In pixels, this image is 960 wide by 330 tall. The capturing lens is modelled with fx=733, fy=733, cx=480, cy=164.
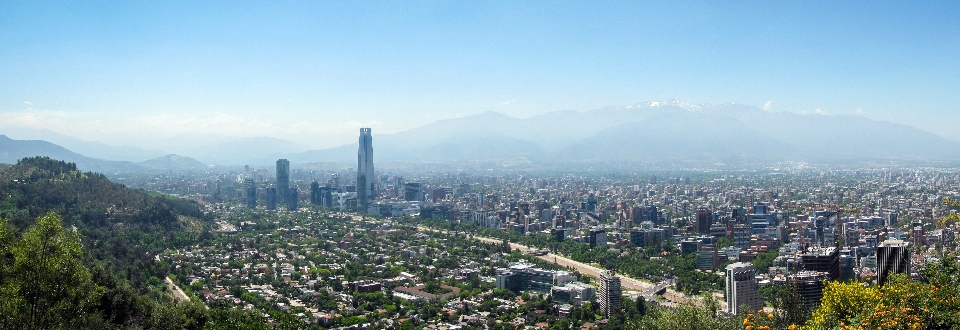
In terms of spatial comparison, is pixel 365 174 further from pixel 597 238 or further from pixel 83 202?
pixel 597 238

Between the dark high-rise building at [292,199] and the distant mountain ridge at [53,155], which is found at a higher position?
the distant mountain ridge at [53,155]

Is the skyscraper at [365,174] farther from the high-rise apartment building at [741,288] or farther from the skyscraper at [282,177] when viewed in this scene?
the high-rise apartment building at [741,288]

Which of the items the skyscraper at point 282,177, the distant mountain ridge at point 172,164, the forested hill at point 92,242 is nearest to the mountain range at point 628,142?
the distant mountain ridge at point 172,164

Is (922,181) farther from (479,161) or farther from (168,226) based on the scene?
(479,161)

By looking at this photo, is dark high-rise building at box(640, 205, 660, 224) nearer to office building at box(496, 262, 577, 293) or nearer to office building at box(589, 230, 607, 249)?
office building at box(589, 230, 607, 249)

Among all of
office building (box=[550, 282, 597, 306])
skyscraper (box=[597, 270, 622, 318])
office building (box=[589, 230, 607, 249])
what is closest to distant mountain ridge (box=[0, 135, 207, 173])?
office building (box=[589, 230, 607, 249])

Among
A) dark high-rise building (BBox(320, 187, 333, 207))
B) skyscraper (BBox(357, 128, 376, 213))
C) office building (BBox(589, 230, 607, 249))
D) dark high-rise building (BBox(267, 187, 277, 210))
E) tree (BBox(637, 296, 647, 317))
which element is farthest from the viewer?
dark high-rise building (BBox(320, 187, 333, 207))

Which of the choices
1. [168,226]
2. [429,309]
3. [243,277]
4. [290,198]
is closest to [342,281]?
[243,277]
